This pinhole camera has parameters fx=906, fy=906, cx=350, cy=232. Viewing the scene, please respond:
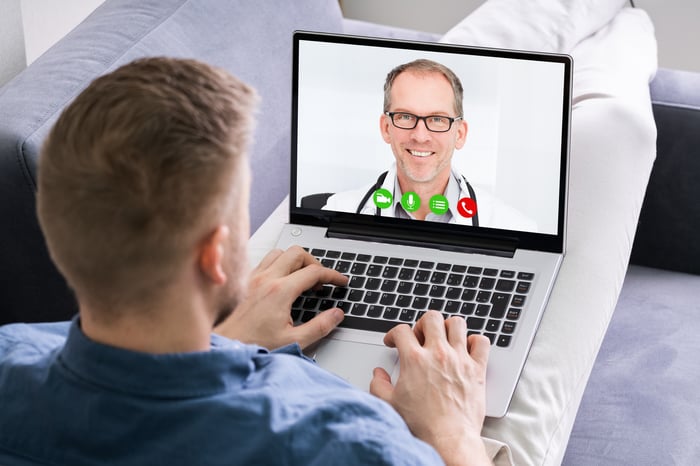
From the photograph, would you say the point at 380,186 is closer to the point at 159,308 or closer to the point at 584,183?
the point at 584,183

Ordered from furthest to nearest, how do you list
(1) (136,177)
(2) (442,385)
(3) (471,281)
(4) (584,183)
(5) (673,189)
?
(5) (673,189)
(4) (584,183)
(3) (471,281)
(2) (442,385)
(1) (136,177)

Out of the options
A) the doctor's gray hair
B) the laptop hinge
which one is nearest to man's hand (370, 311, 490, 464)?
the laptop hinge

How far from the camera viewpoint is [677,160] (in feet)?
5.42

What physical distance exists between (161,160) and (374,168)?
0.62 m

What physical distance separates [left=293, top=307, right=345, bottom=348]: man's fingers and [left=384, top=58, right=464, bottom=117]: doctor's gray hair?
31cm

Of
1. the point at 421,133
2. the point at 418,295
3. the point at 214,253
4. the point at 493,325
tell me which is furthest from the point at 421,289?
the point at 214,253

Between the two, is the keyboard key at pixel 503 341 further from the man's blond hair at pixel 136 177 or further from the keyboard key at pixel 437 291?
the man's blond hair at pixel 136 177

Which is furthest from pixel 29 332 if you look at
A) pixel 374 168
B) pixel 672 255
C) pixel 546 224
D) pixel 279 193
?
pixel 672 255

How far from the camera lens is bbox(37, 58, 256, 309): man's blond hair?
2.21ft

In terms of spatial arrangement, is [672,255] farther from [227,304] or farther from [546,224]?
[227,304]

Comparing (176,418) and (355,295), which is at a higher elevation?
(176,418)

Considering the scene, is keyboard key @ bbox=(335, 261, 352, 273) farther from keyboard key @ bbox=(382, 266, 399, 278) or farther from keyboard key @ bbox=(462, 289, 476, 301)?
keyboard key @ bbox=(462, 289, 476, 301)

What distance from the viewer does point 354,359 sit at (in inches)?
42.9

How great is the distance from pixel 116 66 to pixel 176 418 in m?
0.76
